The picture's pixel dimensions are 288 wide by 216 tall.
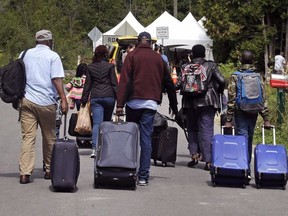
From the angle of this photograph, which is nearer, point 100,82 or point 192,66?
point 192,66

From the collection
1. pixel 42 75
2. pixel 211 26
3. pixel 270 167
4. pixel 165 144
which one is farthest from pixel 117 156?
pixel 211 26

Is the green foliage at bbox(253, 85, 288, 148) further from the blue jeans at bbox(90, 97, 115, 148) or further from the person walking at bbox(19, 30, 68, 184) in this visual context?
the person walking at bbox(19, 30, 68, 184)

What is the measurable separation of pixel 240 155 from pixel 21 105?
9.28 ft

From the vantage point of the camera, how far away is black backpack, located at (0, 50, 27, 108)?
34.5ft

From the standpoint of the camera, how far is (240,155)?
35.4 ft

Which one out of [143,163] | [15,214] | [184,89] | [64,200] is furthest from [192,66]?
[15,214]

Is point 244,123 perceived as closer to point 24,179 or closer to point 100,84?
point 100,84

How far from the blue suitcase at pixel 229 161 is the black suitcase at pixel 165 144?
1.48 m

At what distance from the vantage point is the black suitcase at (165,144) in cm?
1238

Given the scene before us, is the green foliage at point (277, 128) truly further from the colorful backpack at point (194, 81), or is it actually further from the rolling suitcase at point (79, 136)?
the colorful backpack at point (194, 81)

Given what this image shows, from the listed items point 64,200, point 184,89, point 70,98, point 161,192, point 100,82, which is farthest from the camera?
point 70,98

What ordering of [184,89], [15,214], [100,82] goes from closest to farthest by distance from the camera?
[15,214], [184,89], [100,82]

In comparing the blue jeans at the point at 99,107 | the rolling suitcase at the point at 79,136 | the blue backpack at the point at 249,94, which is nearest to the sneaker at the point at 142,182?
the blue backpack at the point at 249,94

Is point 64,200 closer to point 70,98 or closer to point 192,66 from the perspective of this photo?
point 192,66
